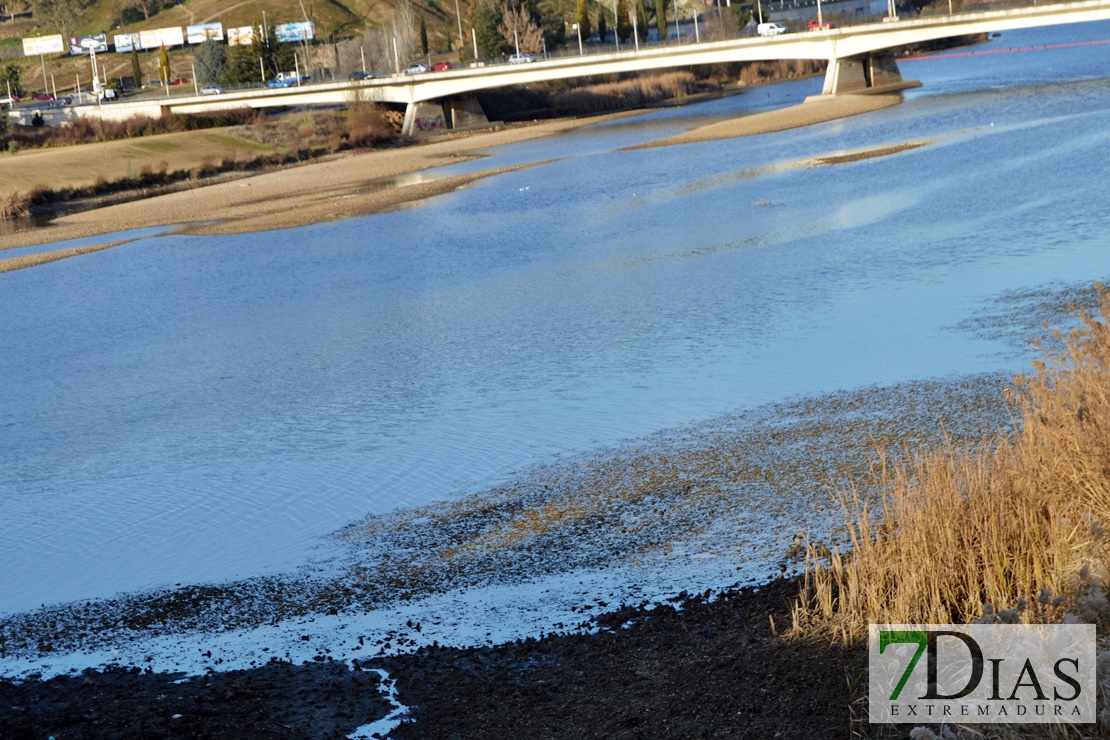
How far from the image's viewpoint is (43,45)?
138 meters

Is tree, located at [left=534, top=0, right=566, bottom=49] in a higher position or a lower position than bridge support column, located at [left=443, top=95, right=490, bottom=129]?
higher

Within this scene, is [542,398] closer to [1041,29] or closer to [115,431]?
[115,431]

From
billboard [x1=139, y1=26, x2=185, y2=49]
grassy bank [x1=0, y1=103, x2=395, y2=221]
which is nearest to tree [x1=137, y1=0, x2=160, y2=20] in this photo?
billboard [x1=139, y1=26, x2=185, y2=49]

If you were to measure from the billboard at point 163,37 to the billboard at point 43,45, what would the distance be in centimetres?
978

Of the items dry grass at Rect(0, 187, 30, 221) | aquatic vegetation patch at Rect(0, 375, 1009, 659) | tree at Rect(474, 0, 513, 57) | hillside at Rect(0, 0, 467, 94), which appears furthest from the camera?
hillside at Rect(0, 0, 467, 94)

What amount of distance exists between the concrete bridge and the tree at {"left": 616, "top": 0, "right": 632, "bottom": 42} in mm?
35363

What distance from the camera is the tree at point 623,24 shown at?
365 feet

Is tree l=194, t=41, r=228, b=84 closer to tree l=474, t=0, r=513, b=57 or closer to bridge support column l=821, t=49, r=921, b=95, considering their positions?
tree l=474, t=0, r=513, b=57

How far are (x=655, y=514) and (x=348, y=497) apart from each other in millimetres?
3046

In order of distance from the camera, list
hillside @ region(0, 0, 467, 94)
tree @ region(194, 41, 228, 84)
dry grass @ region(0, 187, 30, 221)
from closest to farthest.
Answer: dry grass @ region(0, 187, 30, 221)
tree @ region(194, 41, 228, 84)
hillside @ region(0, 0, 467, 94)

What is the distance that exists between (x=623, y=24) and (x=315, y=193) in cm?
7335

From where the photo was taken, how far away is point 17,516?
1103cm

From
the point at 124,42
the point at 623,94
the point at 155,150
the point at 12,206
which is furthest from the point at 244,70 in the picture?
the point at 12,206

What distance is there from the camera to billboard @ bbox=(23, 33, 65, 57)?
452ft
